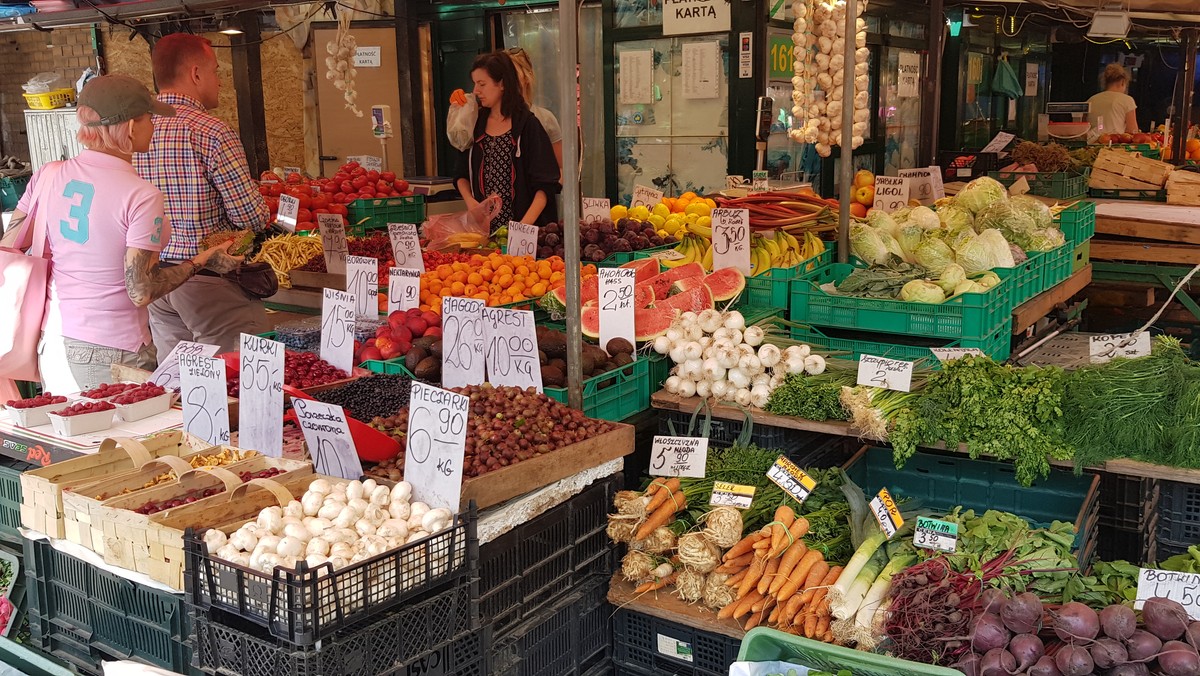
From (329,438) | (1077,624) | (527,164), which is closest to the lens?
(1077,624)

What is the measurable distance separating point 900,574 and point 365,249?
4320 mm

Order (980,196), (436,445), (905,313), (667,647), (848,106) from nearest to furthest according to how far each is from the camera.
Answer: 1. (436,445)
2. (667,647)
3. (905,313)
4. (848,106)
5. (980,196)

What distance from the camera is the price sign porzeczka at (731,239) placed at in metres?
4.61

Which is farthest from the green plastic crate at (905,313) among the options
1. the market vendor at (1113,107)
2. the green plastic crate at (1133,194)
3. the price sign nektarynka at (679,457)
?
the market vendor at (1113,107)

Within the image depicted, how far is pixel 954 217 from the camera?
5.44m

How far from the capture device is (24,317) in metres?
4.20

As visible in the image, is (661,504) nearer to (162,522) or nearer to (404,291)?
(162,522)

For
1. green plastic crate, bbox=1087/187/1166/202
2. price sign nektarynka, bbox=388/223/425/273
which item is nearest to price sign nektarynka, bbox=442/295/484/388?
price sign nektarynka, bbox=388/223/425/273

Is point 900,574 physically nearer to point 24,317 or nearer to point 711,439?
point 711,439

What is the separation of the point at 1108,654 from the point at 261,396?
8.04ft

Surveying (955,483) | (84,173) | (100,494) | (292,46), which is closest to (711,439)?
(955,483)

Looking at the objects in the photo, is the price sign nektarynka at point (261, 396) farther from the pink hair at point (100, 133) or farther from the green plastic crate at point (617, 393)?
the pink hair at point (100, 133)

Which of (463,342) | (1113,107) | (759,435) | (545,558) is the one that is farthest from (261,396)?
(1113,107)

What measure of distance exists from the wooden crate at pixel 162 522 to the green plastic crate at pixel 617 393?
1.10m
